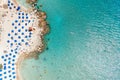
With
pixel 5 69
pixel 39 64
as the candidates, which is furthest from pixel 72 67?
pixel 5 69

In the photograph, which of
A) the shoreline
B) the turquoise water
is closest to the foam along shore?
the shoreline

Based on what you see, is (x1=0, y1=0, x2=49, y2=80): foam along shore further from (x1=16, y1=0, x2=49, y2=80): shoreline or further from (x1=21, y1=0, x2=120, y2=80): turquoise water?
(x1=21, y1=0, x2=120, y2=80): turquoise water

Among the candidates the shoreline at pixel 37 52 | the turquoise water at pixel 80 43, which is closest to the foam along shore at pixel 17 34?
the shoreline at pixel 37 52

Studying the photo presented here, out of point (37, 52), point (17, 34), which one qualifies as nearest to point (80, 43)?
point (37, 52)

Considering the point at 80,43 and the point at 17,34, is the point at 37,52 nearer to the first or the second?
the point at 17,34

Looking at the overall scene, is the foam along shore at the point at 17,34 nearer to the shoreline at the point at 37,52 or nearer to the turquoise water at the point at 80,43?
the shoreline at the point at 37,52
